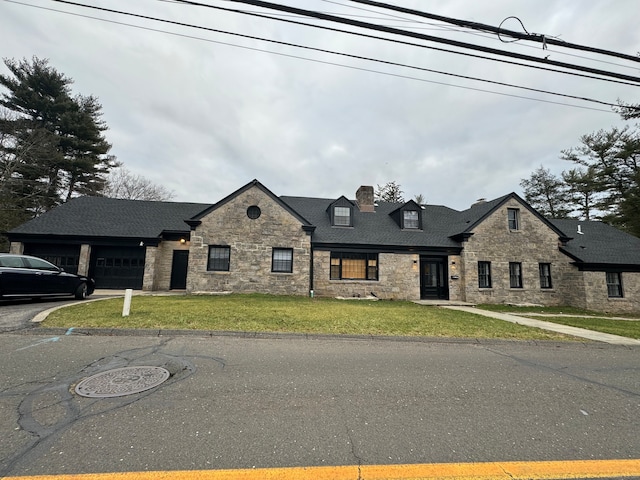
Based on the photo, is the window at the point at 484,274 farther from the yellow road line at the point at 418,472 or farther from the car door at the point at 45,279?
the car door at the point at 45,279

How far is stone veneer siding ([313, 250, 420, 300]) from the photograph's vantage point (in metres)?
17.0

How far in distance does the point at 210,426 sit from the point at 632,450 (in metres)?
4.00

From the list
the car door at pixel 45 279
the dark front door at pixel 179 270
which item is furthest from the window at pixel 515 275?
the car door at pixel 45 279

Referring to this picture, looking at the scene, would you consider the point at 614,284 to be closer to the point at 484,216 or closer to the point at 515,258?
the point at 515,258

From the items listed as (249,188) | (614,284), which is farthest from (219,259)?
(614,284)

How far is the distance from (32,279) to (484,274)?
70.5 ft

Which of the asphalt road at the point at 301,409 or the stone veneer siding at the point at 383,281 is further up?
the stone veneer siding at the point at 383,281

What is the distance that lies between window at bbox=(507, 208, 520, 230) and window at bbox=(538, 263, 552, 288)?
2.86m

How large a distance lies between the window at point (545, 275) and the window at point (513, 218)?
286 cm

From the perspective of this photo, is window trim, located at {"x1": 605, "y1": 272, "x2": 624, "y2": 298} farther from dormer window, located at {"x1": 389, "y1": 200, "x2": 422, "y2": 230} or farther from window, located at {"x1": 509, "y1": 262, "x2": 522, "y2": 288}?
dormer window, located at {"x1": 389, "y1": 200, "x2": 422, "y2": 230}

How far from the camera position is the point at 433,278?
18.6 meters

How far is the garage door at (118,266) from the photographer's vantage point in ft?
56.1

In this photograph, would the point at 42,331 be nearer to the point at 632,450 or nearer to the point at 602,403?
the point at 632,450

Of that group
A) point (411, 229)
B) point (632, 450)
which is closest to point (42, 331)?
point (632, 450)
